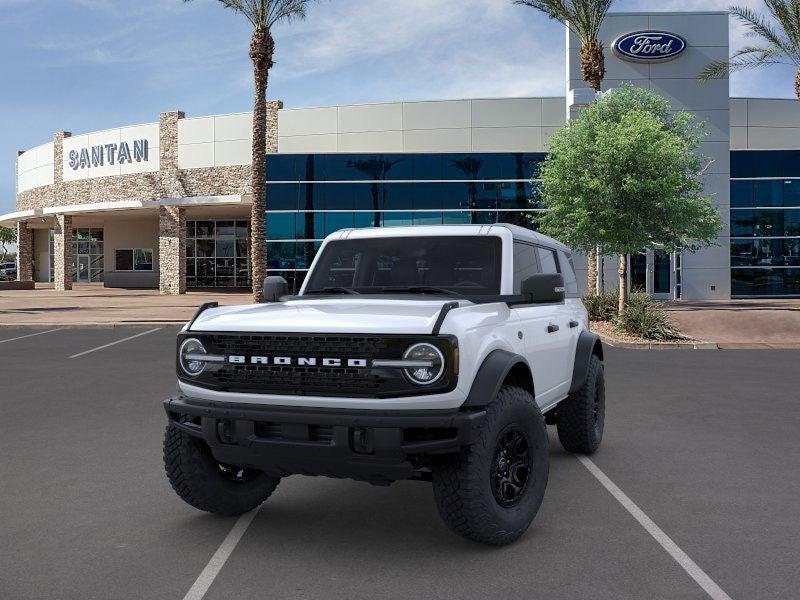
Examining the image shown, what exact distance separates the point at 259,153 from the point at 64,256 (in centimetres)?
2531

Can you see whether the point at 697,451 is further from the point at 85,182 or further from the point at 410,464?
the point at 85,182

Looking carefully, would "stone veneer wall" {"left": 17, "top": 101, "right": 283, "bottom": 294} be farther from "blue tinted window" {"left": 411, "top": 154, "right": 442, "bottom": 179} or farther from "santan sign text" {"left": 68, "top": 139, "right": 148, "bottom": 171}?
"blue tinted window" {"left": 411, "top": 154, "right": 442, "bottom": 179}

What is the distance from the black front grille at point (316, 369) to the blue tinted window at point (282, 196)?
1225 inches

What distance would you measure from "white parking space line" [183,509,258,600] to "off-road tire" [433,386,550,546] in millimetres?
1262

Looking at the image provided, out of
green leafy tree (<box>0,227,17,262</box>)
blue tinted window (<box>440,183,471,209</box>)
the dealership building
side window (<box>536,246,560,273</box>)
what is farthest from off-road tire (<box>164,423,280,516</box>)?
green leafy tree (<box>0,227,17,262</box>)

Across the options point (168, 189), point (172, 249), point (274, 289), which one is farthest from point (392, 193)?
point (274, 289)

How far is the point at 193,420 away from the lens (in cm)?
452

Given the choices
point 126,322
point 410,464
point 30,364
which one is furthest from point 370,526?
point 126,322

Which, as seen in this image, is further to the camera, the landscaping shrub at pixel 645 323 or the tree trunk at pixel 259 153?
the tree trunk at pixel 259 153

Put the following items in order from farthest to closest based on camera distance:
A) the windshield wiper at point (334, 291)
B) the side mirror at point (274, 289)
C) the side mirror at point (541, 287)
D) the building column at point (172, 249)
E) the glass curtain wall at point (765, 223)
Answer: the building column at point (172, 249) → the glass curtain wall at point (765, 223) → the side mirror at point (274, 289) → the windshield wiper at point (334, 291) → the side mirror at point (541, 287)

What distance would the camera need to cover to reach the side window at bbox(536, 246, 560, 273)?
626 centimetres

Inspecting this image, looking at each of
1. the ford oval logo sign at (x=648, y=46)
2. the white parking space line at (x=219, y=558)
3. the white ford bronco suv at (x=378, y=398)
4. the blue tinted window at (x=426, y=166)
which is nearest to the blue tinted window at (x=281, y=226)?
the blue tinted window at (x=426, y=166)

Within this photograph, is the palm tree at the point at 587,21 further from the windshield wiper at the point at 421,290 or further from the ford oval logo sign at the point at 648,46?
the windshield wiper at the point at 421,290

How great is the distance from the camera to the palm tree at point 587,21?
2611cm
